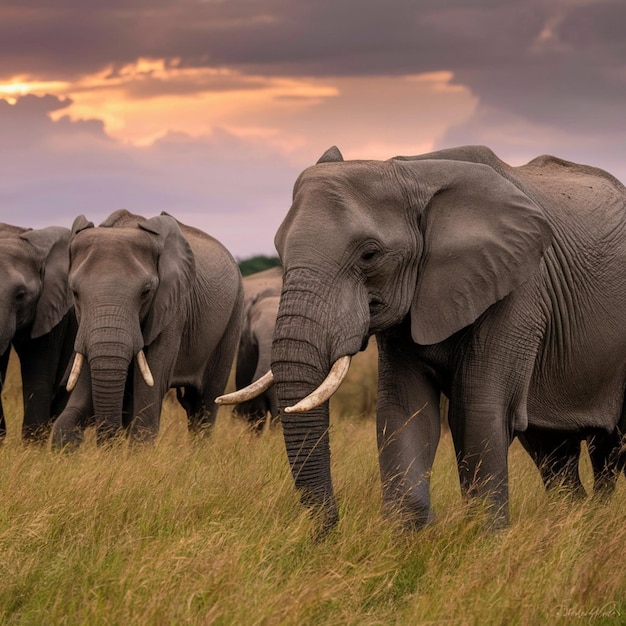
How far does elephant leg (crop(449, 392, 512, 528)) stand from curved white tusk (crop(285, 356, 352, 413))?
110 centimetres

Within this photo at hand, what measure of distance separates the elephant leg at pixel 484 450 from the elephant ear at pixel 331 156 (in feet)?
4.90

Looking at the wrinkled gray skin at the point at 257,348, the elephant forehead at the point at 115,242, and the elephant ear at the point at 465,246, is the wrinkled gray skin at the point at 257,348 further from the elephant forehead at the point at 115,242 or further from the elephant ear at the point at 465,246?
the elephant ear at the point at 465,246

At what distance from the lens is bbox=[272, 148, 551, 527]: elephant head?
6.67 metres

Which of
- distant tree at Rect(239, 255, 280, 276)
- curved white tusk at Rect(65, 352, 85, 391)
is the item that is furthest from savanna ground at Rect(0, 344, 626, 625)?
distant tree at Rect(239, 255, 280, 276)

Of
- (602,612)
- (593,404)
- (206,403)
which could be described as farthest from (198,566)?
(206,403)

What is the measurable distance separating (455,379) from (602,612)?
1.92 m

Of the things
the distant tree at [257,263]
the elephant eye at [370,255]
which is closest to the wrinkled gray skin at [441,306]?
the elephant eye at [370,255]

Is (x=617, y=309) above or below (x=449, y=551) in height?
above

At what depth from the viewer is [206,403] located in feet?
46.4

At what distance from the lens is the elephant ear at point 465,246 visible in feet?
23.6

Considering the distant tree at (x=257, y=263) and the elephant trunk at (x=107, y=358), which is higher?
the elephant trunk at (x=107, y=358)

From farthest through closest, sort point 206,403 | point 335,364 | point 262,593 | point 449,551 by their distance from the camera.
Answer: point 206,403, point 449,551, point 335,364, point 262,593

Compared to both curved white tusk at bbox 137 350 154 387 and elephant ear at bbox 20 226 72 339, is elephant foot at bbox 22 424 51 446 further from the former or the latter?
curved white tusk at bbox 137 350 154 387

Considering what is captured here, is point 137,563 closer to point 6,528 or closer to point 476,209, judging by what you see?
point 6,528
